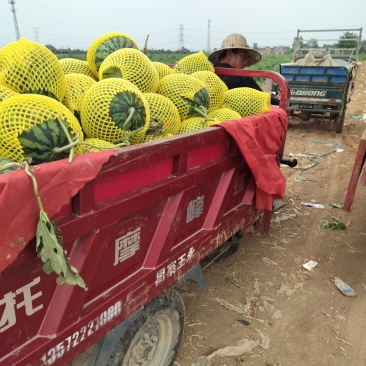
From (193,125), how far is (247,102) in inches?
35.4

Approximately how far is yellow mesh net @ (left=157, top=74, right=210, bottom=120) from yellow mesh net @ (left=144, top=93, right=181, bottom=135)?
0.16m

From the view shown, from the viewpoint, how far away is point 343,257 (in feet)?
14.6

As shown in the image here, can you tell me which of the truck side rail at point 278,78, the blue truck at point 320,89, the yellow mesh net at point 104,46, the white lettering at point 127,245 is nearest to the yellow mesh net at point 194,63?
the truck side rail at point 278,78

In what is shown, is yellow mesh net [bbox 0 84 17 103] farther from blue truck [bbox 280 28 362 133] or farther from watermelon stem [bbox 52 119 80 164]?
blue truck [bbox 280 28 362 133]

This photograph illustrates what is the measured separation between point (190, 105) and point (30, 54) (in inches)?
46.9

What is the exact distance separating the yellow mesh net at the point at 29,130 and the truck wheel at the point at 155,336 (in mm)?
1173

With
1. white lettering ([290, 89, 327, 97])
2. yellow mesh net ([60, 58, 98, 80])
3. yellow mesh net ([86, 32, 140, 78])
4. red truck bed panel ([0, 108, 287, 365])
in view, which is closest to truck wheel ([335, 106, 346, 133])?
white lettering ([290, 89, 327, 97])

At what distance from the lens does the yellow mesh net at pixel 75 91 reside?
2.34 meters

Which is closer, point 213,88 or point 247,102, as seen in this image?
point 213,88

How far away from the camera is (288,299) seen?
3.70 m

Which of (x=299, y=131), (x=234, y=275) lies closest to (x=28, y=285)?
(x=234, y=275)

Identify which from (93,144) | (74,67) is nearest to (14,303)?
(93,144)

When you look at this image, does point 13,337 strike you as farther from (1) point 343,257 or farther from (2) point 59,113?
(1) point 343,257

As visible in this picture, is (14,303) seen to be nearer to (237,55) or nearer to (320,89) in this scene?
(237,55)
